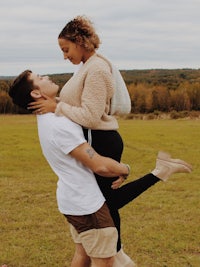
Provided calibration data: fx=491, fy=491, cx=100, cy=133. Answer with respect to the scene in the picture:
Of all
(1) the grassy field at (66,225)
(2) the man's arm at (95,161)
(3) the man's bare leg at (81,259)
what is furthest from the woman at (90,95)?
(1) the grassy field at (66,225)

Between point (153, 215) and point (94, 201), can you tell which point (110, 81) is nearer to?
point (94, 201)

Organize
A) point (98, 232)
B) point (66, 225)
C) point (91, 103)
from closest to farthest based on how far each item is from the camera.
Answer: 1. point (91, 103)
2. point (98, 232)
3. point (66, 225)

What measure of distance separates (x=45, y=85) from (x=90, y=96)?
0.93ft

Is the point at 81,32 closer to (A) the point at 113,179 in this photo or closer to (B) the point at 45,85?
(B) the point at 45,85

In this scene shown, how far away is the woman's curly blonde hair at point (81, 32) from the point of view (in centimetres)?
283

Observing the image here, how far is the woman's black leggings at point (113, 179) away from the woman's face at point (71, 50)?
44 centimetres

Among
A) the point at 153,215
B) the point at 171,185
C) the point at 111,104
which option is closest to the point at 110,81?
the point at 111,104

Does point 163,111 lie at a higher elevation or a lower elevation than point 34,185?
lower

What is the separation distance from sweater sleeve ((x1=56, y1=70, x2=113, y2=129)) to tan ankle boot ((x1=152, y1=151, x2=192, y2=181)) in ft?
1.82

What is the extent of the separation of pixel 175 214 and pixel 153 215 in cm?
30

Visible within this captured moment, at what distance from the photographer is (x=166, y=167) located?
122 inches

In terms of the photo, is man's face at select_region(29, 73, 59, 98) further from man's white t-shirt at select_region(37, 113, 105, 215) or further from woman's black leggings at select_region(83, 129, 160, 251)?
woman's black leggings at select_region(83, 129, 160, 251)

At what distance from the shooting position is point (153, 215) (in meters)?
6.40

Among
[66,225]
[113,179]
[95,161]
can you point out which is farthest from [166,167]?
[66,225]
